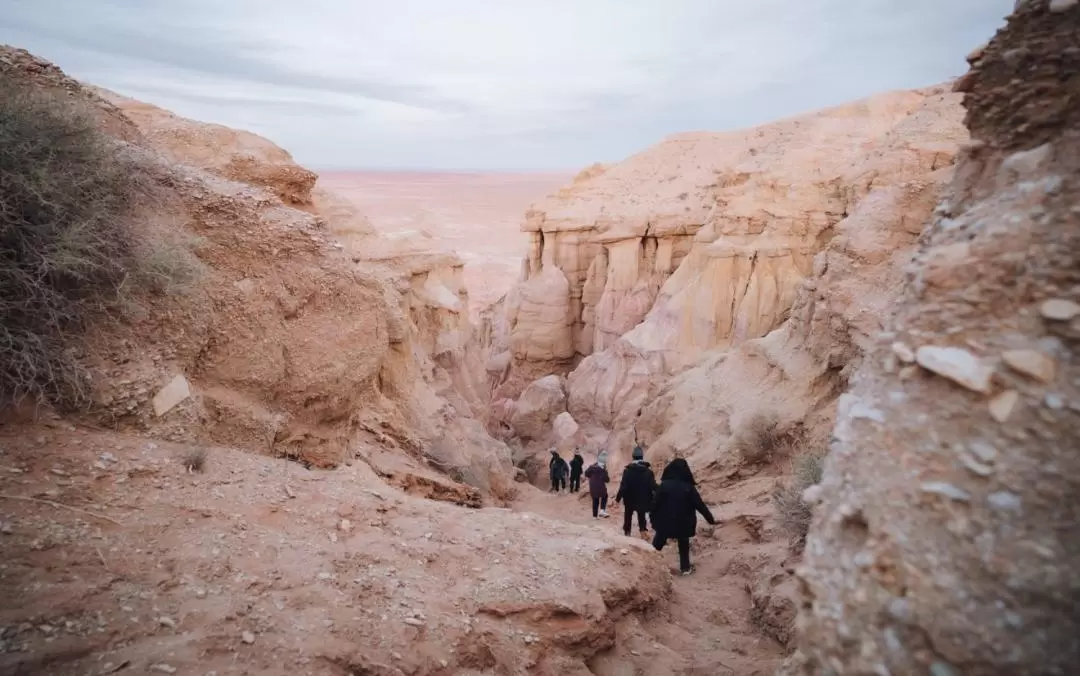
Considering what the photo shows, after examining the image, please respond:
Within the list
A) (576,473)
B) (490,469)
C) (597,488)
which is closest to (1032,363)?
(597,488)

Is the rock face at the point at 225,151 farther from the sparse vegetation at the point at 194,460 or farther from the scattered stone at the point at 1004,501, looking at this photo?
the scattered stone at the point at 1004,501

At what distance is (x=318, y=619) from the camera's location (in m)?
3.11

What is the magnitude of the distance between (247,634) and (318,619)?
36cm

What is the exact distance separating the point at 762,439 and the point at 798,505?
4558 millimetres

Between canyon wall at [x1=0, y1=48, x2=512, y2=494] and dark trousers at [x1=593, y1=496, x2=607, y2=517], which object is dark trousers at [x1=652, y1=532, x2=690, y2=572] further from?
canyon wall at [x1=0, y1=48, x2=512, y2=494]

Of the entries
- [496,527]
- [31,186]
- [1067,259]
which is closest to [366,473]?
[496,527]

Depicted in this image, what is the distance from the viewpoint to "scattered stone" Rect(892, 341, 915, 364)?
2.14m

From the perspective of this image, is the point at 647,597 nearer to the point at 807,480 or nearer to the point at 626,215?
the point at 807,480

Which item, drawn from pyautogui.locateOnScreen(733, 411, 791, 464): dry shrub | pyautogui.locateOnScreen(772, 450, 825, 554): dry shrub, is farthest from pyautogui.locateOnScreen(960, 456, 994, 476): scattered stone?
pyautogui.locateOnScreen(733, 411, 791, 464): dry shrub

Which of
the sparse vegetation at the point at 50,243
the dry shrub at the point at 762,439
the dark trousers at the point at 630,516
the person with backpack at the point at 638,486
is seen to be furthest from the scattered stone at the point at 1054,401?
the dry shrub at the point at 762,439

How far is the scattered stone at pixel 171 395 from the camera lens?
422 cm

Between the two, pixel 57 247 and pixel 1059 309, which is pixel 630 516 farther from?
pixel 57 247

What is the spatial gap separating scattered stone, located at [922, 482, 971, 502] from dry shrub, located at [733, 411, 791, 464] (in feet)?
27.8

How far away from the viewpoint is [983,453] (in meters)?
1.80
